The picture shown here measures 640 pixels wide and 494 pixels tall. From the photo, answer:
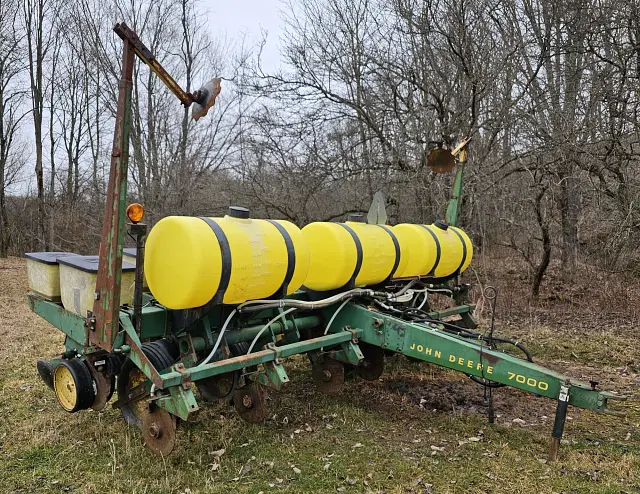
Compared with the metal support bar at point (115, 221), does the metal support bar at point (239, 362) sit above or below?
below

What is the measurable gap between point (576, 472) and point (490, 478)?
21.5 inches

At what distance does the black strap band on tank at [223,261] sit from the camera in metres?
3.43

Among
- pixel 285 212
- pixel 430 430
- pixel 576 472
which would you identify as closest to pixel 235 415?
pixel 430 430

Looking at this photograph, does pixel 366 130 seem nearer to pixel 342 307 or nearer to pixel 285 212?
pixel 285 212

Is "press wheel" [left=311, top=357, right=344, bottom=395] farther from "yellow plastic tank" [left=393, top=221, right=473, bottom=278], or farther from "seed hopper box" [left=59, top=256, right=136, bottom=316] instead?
"seed hopper box" [left=59, top=256, right=136, bottom=316]

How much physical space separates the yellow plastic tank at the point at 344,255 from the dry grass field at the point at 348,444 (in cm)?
109

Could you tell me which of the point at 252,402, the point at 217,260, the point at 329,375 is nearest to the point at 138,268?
the point at 217,260

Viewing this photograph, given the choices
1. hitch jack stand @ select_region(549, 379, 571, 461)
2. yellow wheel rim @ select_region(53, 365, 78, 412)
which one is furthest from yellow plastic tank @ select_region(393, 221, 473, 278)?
yellow wheel rim @ select_region(53, 365, 78, 412)

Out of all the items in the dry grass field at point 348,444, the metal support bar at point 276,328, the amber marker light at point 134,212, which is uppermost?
the amber marker light at point 134,212

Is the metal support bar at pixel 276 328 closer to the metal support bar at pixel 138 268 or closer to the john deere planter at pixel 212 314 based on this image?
the john deere planter at pixel 212 314

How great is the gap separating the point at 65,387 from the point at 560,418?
3297mm

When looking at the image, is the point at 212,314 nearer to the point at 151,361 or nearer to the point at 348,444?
the point at 151,361

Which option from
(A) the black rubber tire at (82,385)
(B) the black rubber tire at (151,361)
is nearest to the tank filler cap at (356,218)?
(B) the black rubber tire at (151,361)

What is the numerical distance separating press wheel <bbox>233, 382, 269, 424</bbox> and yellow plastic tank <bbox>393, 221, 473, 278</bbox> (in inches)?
71.6
